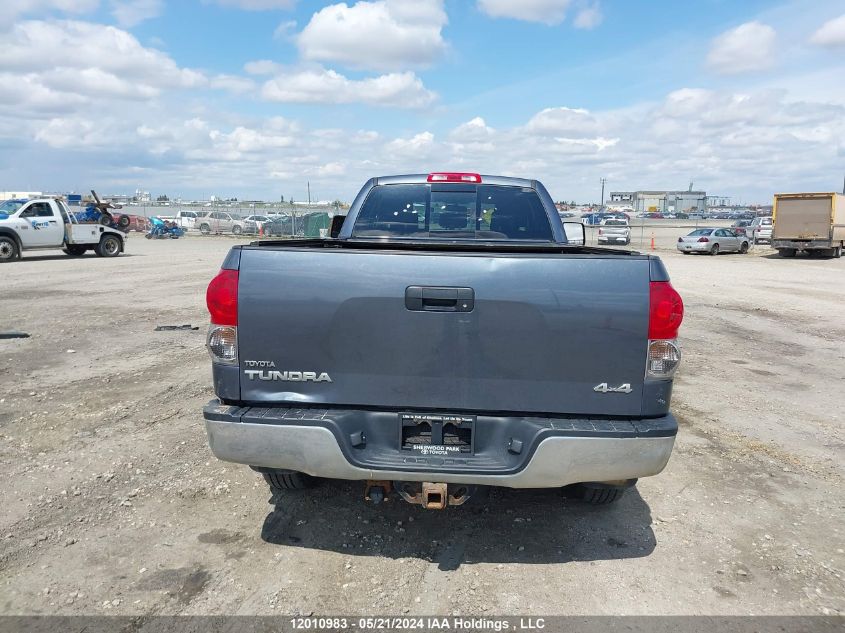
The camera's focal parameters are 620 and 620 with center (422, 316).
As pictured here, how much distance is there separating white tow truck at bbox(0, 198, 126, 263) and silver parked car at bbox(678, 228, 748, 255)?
89.0 ft

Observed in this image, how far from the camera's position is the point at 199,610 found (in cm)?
293

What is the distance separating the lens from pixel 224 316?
302 cm

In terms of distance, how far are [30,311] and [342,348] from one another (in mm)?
10521

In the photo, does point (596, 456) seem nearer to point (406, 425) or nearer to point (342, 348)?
point (406, 425)

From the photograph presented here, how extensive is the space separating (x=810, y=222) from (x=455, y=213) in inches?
1121

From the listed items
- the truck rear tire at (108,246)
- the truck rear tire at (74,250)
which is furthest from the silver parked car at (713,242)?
the truck rear tire at (74,250)

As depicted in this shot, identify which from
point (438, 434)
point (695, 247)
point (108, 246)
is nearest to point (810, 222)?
point (695, 247)

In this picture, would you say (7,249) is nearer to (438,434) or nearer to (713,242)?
(438,434)

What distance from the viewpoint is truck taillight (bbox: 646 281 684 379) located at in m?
2.88

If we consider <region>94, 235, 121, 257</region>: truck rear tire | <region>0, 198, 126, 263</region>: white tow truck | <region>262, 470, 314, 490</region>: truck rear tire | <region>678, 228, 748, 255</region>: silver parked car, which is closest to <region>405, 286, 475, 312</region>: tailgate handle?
<region>262, 470, 314, 490</region>: truck rear tire

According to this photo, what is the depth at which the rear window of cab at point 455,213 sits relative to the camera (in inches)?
197

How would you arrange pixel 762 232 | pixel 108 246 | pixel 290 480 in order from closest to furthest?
pixel 290 480 < pixel 108 246 < pixel 762 232

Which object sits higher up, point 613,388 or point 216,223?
point 216,223

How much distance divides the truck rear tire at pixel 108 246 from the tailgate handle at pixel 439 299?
23814 millimetres
